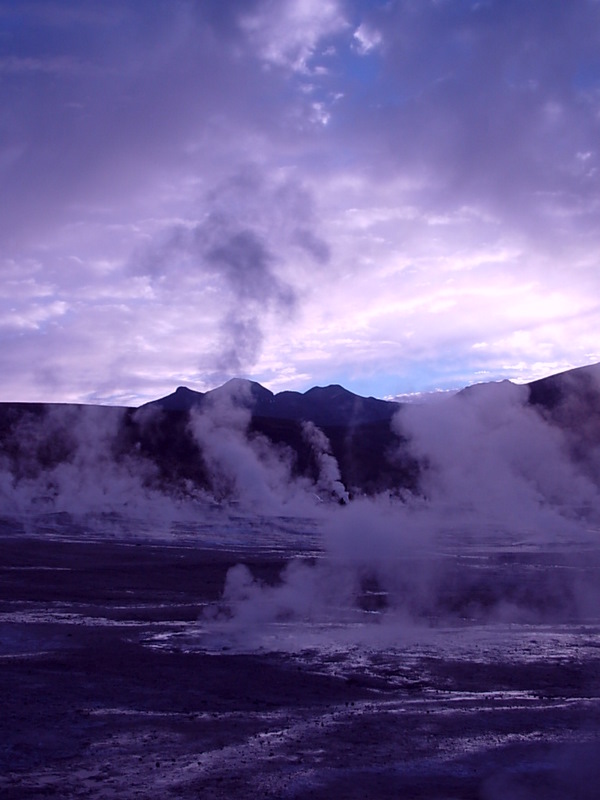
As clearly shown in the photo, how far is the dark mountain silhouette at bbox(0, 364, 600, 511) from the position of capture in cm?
5294

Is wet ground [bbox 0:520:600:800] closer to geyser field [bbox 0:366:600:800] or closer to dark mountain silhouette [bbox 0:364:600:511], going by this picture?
geyser field [bbox 0:366:600:800]

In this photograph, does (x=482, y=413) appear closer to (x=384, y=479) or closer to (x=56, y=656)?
(x=56, y=656)

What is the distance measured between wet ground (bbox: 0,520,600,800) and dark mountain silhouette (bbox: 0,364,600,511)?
81.0 ft

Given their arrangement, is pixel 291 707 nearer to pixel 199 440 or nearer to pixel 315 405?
pixel 199 440

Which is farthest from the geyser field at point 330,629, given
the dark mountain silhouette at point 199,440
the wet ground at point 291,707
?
the dark mountain silhouette at point 199,440

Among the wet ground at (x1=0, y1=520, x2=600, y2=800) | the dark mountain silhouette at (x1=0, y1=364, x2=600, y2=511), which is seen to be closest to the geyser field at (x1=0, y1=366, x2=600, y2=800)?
the wet ground at (x1=0, y1=520, x2=600, y2=800)

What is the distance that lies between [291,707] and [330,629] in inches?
242

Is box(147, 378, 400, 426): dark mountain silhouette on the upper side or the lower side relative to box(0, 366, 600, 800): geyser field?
upper

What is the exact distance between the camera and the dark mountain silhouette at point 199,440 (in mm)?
52938

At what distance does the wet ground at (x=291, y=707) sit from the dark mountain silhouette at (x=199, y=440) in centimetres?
2470

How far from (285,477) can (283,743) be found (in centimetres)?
5399

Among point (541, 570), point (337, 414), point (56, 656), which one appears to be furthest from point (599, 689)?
point (337, 414)

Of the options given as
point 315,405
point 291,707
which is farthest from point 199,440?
point 315,405

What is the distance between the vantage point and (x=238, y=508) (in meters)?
57.2
